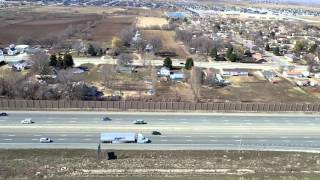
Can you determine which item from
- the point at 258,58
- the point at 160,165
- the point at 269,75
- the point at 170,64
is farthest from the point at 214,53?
the point at 160,165

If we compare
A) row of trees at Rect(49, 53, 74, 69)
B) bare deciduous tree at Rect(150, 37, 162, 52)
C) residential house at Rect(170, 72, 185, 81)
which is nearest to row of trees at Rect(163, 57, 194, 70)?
residential house at Rect(170, 72, 185, 81)

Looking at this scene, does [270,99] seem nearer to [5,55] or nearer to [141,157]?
[141,157]

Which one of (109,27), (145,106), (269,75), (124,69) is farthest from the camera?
(109,27)

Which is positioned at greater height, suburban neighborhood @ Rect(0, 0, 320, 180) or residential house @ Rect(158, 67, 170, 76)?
residential house @ Rect(158, 67, 170, 76)

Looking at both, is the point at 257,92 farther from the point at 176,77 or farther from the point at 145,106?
the point at 145,106

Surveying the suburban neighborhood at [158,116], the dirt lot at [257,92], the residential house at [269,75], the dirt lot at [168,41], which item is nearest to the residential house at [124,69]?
the suburban neighborhood at [158,116]

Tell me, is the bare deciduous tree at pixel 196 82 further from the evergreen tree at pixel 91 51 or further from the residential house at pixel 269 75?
the evergreen tree at pixel 91 51

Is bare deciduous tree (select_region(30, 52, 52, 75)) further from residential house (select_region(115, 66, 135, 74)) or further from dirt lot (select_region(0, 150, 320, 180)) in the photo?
dirt lot (select_region(0, 150, 320, 180))

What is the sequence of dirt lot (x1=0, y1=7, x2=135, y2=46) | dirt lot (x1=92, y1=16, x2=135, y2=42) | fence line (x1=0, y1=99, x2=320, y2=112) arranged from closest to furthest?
fence line (x1=0, y1=99, x2=320, y2=112) → dirt lot (x1=0, y1=7, x2=135, y2=46) → dirt lot (x1=92, y1=16, x2=135, y2=42)
